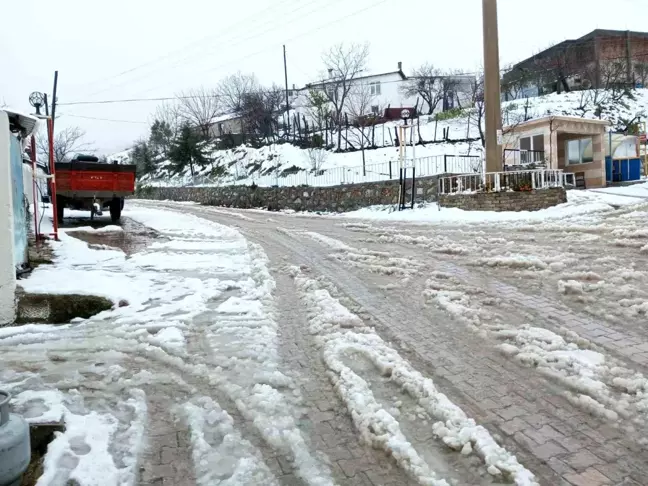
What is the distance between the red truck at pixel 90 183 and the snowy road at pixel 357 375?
7.59 m

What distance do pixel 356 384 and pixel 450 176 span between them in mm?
16574

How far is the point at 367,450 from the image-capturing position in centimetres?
285

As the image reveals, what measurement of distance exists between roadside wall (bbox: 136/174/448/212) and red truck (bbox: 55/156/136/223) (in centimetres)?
1132

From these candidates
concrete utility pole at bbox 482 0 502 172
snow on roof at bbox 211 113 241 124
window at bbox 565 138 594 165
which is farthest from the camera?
snow on roof at bbox 211 113 241 124

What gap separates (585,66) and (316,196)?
101 feet

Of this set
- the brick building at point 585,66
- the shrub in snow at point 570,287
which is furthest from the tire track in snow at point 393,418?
the brick building at point 585,66

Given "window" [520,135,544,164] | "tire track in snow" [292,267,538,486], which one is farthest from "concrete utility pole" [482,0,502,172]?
"tire track in snow" [292,267,538,486]

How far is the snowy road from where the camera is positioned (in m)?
2.72

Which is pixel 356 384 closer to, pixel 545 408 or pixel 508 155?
pixel 545 408

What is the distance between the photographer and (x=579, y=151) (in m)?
23.6

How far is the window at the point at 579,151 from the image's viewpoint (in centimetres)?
2317

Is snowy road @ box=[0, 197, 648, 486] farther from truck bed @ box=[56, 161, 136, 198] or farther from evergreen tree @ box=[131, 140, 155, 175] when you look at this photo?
evergreen tree @ box=[131, 140, 155, 175]

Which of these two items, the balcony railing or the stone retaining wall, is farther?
the balcony railing

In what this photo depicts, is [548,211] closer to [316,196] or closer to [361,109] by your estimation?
[316,196]
